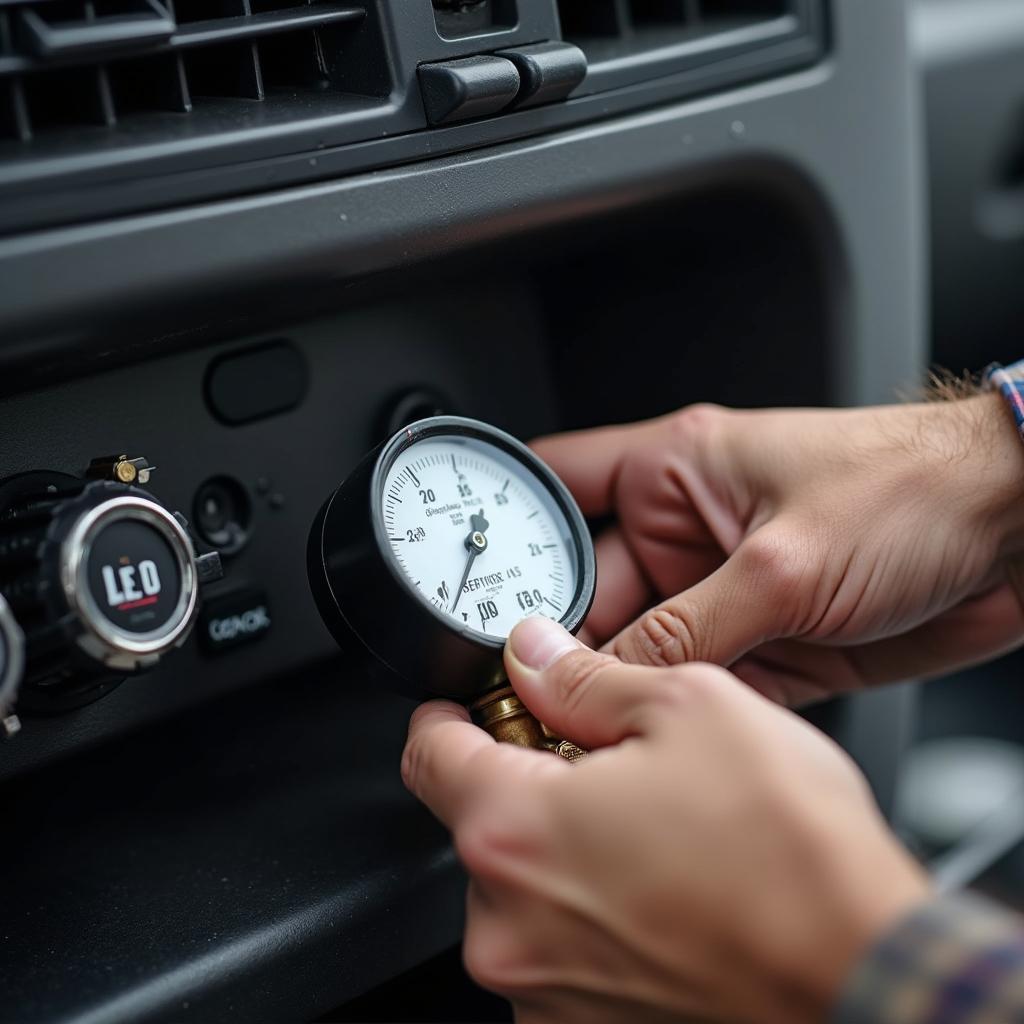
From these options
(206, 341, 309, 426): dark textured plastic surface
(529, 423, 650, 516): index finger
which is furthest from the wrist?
(206, 341, 309, 426): dark textured plastic surface

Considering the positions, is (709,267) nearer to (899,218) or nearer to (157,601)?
(899,218)

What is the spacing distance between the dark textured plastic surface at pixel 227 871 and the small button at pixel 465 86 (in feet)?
1.45

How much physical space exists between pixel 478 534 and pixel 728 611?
17 centimetres

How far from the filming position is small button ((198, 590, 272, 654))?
937 mm

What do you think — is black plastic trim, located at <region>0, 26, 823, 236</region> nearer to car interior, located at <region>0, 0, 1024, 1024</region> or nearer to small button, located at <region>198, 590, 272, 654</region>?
car interior, located at <region>0, 0, 1024, 1024</region>

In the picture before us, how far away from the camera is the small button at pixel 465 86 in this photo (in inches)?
31.5

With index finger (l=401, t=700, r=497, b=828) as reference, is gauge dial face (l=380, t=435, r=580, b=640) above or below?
above

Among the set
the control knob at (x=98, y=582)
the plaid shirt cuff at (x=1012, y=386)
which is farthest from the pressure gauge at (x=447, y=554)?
the plaid shirt cuff at (x=1012, y=386)

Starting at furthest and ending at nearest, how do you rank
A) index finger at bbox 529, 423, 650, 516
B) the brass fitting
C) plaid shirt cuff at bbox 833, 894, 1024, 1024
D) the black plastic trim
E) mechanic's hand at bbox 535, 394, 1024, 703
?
index finger at bbox 529, 423, 650, 516 < mechanic's hand at bbox 535, 394, 1024, 703 < the brass fitting < the black plastic trim < plaid shirt cuff at bbox 833, 894, 1024, 1024

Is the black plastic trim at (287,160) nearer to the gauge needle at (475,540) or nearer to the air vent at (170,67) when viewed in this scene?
the air vent at (170,67)

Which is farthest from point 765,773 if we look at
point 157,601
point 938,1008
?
point 157,601

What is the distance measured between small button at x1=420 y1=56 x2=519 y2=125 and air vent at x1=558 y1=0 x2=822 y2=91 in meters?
0.09

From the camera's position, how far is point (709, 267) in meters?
1.11

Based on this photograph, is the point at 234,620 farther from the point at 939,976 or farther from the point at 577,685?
the point at 939,976
